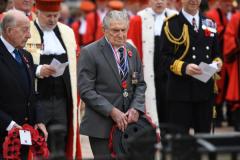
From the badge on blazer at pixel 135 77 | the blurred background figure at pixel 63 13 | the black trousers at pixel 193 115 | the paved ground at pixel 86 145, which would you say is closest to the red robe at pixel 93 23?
the blurred background figure at pixel 63 13

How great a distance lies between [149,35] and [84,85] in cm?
369

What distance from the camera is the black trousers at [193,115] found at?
9.02 meters

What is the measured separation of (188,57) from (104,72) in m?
1.43

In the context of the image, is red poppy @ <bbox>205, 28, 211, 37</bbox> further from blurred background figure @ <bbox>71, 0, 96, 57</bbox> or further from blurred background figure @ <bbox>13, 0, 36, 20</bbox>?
A: blurred background figure @ <bbox>71, 0, 96, 57</bbox>

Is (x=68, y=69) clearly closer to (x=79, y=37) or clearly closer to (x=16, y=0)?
(x=16, y=0)

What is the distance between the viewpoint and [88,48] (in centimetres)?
802

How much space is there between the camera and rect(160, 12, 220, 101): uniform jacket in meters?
9.03

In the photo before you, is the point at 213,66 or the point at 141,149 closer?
the point at 141,149

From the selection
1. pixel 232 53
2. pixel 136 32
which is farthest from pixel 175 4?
pixel 136 32

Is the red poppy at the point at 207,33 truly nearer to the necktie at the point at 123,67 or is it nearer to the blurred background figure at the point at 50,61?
the necktie at the point at 123,67

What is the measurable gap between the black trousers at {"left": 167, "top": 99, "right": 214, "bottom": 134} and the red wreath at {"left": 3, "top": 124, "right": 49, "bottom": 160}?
196 cm

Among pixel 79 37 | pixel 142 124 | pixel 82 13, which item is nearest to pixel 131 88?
pixel 142 124

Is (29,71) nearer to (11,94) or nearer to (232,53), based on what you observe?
(11,94)

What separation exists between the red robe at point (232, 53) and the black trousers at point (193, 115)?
4.79 metres
